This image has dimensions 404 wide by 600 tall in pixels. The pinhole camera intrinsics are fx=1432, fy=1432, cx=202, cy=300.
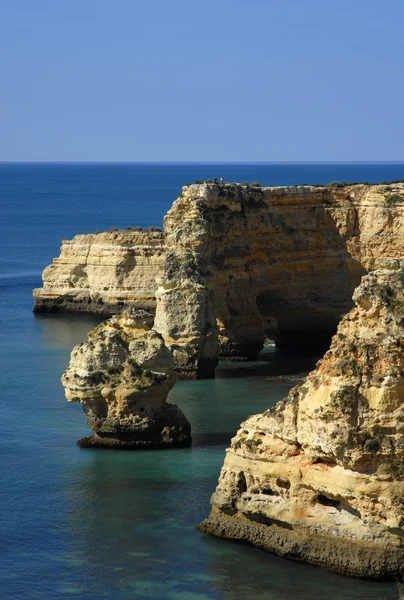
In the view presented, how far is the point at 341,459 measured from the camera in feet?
90.4

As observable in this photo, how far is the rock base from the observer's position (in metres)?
27.3

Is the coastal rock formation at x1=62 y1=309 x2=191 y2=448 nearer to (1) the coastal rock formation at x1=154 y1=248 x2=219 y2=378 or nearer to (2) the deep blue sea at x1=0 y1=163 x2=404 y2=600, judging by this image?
(2) the deep blue sea at x1=0 y1=163 x2=404 y2=600

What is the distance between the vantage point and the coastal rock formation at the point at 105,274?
6906 centimetres

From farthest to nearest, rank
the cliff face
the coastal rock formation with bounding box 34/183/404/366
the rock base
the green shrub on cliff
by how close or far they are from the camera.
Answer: the green shrub on cliff → the cliff face → the coastal rock formation with bounding box 34/183/404/366 → the rock base

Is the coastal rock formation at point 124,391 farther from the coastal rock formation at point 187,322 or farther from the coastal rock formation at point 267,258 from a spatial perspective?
the coastal rock formation at point 267,258

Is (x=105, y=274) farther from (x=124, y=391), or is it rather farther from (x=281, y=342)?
(x=124, y=391)

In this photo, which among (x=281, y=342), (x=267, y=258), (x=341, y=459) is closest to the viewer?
(x=341, y=459)

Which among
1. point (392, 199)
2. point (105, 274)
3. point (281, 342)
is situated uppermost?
point (392, 199)

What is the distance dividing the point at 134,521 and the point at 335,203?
28163mm

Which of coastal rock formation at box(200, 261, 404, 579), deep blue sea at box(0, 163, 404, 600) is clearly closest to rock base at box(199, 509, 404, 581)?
coastal rock formation at box(200, 261, 404, 579)

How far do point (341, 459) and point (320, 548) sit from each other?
193cm

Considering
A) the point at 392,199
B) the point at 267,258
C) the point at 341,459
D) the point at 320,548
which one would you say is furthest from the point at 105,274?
the point at 341,459

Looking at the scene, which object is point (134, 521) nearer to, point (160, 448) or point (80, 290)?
point (160, 448)

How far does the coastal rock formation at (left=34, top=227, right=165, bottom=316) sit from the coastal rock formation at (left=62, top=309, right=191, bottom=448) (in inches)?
1109
